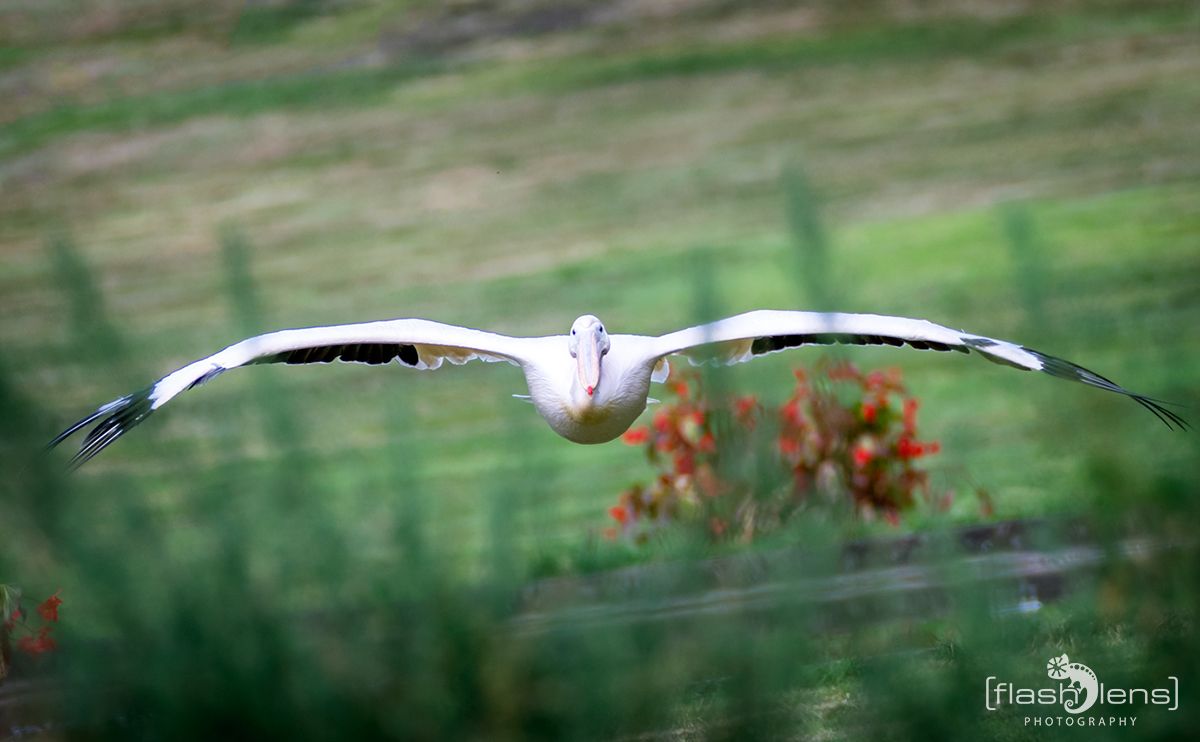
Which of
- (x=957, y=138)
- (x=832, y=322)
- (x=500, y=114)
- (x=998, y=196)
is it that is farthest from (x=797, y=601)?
(x=500, y=114)

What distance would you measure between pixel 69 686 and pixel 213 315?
10402 mm

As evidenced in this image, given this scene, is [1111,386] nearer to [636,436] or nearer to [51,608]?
[51,608]

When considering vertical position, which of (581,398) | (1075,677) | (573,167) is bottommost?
(1075,677)

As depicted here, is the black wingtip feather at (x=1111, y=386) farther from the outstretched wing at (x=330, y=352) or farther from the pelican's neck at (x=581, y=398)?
the pelican's neck at (x=581, y=398)

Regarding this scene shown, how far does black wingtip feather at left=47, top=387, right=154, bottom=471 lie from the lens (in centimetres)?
320

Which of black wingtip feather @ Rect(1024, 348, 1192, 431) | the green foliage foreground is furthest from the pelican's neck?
the green foliage foreground

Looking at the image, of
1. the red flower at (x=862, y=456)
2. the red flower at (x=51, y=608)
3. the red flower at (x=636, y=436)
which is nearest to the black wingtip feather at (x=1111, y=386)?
the red flower at (x=51, y=608)

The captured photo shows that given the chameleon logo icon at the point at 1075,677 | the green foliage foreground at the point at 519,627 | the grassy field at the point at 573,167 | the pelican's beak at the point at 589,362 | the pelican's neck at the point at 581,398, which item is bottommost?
the chameleon logo icon at the point at 1075,677

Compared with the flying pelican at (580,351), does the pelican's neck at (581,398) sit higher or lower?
lower

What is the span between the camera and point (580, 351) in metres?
4.83

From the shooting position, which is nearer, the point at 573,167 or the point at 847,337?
the point at 847,337

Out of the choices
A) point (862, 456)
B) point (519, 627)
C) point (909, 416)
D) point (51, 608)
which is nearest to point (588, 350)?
point (862, 456)

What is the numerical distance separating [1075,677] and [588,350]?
2.22 metres

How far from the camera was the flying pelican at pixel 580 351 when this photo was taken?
14.0 ft
